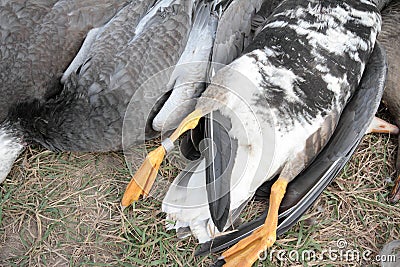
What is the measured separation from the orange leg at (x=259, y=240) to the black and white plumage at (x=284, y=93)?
0.26 ft

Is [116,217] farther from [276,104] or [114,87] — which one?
[276,104]

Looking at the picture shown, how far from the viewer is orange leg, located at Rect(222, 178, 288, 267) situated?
2365 millimetres

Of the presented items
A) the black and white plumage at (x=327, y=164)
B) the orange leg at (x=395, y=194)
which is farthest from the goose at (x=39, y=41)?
the orange leg at (x=395, y=194)

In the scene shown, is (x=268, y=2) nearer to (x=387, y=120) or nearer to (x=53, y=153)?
(x=387, y=120)

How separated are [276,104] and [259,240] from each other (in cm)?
57

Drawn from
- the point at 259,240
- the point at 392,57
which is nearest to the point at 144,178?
the point at 259,240

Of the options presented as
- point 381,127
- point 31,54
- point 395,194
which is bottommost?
point 395,194

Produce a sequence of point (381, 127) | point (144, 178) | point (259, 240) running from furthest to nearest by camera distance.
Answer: point (381, 127), point (144, 178), point (259, 240)

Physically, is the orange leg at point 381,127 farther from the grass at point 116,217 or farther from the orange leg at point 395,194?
the orange leg at point 395,194

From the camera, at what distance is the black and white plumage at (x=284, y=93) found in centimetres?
240

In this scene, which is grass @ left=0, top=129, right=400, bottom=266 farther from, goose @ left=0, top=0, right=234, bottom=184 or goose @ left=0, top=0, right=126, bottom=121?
goose @ left=0, top=0, right=126, bottom=121

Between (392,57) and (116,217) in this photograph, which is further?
(392,57)

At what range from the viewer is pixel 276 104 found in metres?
2.43

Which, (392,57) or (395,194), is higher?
(392,57)
